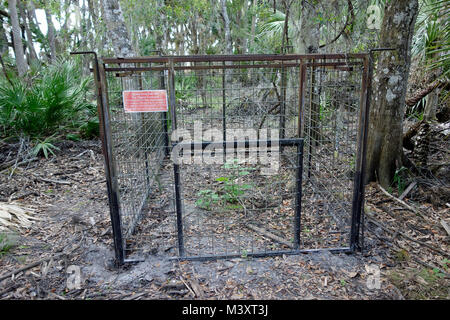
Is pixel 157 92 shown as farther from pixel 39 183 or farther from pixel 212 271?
pixel 39 183

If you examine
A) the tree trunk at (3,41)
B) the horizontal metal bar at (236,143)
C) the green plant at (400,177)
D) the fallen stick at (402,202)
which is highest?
the tree trunk at (3,41)

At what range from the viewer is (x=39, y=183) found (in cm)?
493

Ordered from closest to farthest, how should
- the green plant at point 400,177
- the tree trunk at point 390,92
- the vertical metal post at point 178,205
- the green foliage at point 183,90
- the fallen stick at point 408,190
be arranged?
the vertical metal post at point 178,205 < the tree trunk at point 390,92 < the fallen stick at point 408,190 < the green plant at point 400,177 < the green foliage at point 183,90

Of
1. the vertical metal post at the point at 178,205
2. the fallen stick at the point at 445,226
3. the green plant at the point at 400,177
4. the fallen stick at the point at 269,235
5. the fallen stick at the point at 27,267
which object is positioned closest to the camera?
the fallen stick at the point at 27,267

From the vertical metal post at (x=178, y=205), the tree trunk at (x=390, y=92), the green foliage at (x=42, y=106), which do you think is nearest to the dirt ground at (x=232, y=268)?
the vertical metal post at (x=178, y=205)

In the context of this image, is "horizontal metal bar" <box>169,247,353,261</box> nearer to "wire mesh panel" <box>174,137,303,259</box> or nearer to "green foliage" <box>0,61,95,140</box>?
"wire mesh panel" <box>174,137,303,259</box>

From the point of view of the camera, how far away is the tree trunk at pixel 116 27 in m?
5.30

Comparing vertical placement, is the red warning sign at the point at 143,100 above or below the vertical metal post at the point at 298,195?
above

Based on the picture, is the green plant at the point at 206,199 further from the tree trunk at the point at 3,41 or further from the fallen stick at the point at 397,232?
the tree trunk at the point at 3,41

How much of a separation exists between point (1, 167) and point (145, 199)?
2.62 metres

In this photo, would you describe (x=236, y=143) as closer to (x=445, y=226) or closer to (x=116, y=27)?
(x=445, y=226)

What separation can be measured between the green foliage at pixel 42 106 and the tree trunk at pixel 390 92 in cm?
504

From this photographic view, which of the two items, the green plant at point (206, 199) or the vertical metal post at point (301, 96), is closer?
the vertical metal post at point (301, 96)

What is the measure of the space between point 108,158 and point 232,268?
1.45m
